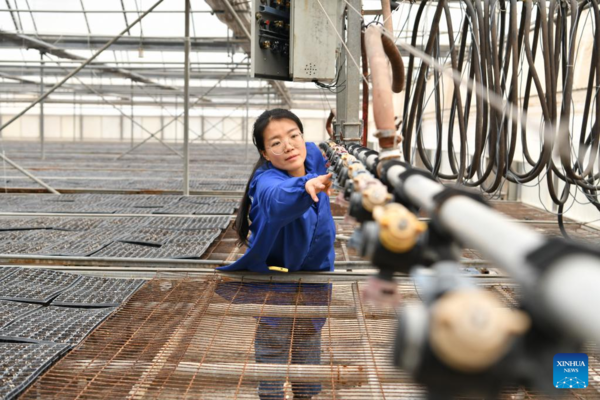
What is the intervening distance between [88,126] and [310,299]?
1014 inches

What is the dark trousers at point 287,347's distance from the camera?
1.72 m

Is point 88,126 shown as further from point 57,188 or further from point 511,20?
point 511,20

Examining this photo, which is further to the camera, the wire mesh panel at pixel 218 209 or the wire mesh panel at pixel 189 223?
the wire mesh panel at pixel 218 209

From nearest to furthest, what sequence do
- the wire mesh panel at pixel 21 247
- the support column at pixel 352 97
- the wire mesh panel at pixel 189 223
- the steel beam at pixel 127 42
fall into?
the support column at pixel 352 97, the wire mesh panel at pixel 21 247, the wire mesh panel at pixel 189 223, the steel beam at pixel 127 42

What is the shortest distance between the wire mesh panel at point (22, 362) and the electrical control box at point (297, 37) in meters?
1.96

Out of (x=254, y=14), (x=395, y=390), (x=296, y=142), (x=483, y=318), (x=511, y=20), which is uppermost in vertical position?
(x=254, y=14)

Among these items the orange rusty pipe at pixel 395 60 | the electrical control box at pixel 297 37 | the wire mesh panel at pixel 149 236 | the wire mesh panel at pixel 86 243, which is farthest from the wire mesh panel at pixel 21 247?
the orange rusty pipe at pixel 395 60

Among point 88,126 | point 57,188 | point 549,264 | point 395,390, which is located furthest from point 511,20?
point 88,126

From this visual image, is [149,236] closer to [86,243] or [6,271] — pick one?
[86,243]

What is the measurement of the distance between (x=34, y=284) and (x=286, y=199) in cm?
153

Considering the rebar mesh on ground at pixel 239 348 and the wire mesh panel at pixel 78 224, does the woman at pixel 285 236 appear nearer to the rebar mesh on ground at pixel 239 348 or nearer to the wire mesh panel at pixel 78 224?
the rebar mesh on ground at pixel 239 348

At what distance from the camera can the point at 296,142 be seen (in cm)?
206

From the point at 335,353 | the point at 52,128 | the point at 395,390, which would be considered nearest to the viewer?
the point at 395,390

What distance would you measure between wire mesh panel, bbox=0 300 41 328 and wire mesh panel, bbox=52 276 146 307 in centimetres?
10
